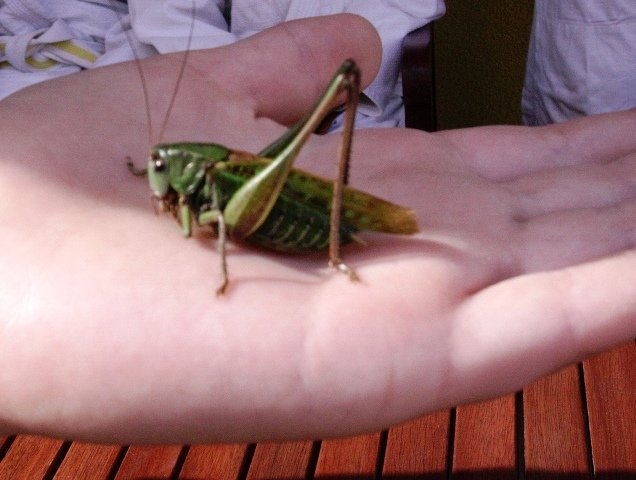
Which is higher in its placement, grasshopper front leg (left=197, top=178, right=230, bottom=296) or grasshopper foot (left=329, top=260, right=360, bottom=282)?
grasshopper front leg (left=197, top=178, right=230, bottom=296)

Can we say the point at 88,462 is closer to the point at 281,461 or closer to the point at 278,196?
the point at 281,461

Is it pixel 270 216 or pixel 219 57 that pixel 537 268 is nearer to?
pixel 270 216

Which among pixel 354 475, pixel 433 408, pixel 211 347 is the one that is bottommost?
pixel 354 475

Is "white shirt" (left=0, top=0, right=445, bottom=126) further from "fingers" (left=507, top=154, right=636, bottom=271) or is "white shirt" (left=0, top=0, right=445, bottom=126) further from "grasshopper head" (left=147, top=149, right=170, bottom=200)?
"grasshopper head" (left=147, top=149, right=170, bottom=200)

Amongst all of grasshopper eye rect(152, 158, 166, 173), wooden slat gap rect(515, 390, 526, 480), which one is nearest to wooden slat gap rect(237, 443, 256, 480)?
wooden slat gap rect(515, 390, 526, 480)

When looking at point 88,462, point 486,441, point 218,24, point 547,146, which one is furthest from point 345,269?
point 218,24

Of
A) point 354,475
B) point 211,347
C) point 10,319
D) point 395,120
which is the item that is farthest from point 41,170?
point 395,120
